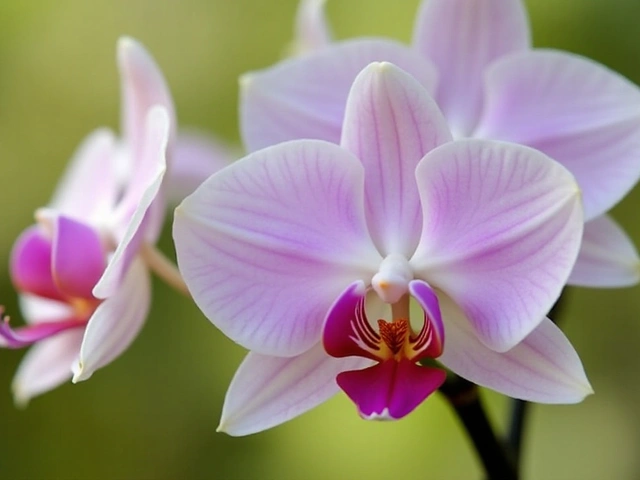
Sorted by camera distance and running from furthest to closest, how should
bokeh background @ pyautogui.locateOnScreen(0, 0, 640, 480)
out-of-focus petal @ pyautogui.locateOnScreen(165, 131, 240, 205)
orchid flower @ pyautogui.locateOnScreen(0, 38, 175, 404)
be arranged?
bokeh background @ pyautogui.locateOnScreen(0, 0, 640, 480), out-of-focus petal @ pyautogui.locateOnScreen(165, 131, 240, 205), orchid flower @ pyautogui.locateOnScreen(0, 38, 175, 404)

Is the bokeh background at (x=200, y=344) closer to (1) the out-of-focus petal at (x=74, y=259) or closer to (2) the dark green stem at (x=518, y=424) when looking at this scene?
(2) the dark green stem at (x=518, y=424)

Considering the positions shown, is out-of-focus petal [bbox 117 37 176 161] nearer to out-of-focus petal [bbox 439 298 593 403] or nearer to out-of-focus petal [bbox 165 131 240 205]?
out-of-focus petal [bbox 165 131 240 205]

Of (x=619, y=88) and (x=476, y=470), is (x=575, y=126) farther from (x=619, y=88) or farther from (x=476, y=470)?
(x=476, y=470)

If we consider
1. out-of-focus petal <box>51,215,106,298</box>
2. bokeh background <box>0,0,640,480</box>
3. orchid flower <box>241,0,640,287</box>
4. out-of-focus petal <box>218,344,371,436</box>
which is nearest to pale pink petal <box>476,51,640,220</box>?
orchid flower <box>241,0,640,287</box>

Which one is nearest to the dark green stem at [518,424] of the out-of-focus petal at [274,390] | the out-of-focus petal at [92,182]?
the out-of-focus petal at [274,390]

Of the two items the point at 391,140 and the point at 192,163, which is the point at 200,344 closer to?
the point at 192,163

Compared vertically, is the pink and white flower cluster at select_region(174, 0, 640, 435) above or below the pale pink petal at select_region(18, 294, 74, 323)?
above
